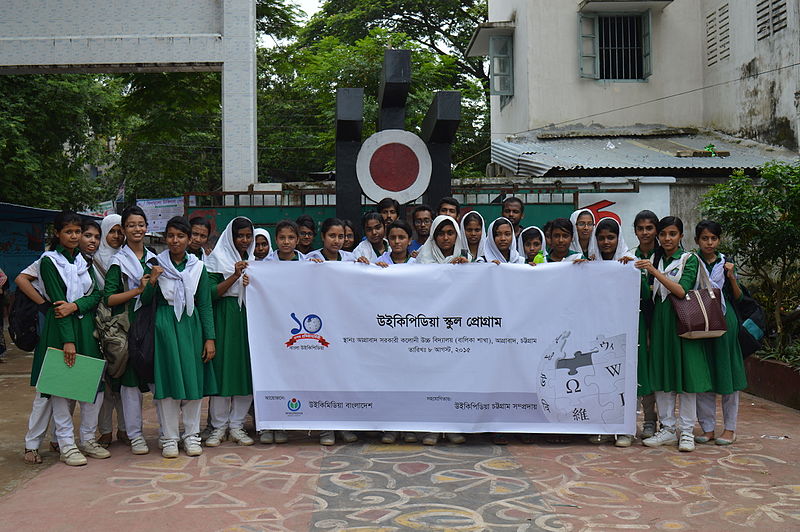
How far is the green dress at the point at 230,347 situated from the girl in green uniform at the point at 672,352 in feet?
8.83

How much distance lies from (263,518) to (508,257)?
2.59 meters

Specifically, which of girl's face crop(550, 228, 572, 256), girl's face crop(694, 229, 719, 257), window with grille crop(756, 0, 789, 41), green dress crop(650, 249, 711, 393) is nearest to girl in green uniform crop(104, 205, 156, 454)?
girl's face crop(550, 228, 572, 256)

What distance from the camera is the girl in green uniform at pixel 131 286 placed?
16.0 ft

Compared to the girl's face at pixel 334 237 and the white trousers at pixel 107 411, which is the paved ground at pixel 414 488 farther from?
the girl's face at pixel 334 237

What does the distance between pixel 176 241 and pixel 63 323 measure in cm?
85

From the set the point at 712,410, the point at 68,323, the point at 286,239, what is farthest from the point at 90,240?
the point at 712,410

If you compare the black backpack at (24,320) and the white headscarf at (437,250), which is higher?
the white headscarf at (437,250)

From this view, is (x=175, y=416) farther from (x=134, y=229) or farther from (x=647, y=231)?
(x=647, y=231)

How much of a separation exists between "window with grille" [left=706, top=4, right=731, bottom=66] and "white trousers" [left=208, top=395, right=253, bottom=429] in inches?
482

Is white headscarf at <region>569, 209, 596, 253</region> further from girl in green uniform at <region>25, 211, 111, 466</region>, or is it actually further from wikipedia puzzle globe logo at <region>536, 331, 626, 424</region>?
girl in green uniform at <region>25, 211, 111, 466</region>

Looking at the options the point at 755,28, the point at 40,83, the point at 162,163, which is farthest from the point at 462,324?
the point at 162,163

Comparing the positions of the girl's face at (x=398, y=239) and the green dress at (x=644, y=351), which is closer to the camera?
the green dress at (x=644, y=351)

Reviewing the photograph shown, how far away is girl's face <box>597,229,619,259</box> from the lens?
522 cm

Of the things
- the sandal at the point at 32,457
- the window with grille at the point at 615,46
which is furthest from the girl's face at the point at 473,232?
the window with grille at the point at 615,46
